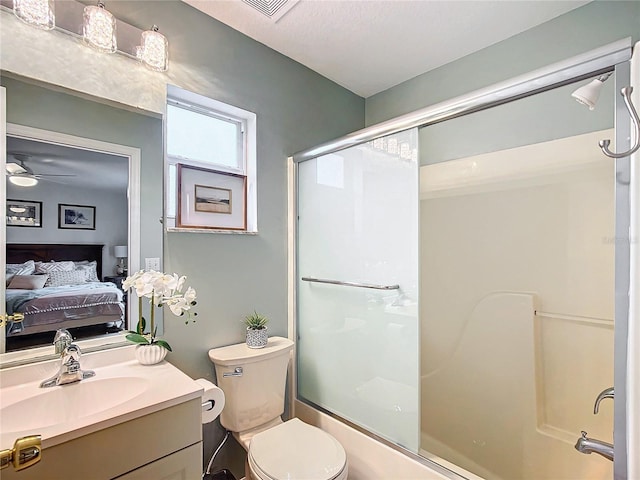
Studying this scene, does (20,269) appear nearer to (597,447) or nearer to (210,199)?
(210,199)

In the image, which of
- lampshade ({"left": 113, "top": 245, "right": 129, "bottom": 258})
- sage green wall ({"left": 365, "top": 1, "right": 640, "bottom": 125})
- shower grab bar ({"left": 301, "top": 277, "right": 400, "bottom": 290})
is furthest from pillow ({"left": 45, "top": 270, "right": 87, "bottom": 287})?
sage green wall ({"left": 365, "top": 1, "right": 640, "bottom": 125})

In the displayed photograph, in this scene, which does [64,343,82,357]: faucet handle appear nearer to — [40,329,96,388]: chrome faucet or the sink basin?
[40,329,96,388]: chrome faucet

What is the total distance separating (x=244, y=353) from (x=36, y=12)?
5.19 ft

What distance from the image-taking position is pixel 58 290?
1.21 metres

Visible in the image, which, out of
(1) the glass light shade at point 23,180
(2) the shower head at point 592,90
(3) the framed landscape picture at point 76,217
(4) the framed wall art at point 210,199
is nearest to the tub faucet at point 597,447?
(2) the shower head at point 592,90

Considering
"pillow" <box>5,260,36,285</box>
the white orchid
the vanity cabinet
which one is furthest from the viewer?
the white orchid

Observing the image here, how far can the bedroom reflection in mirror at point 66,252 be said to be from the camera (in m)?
1.13

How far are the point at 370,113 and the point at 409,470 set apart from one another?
89.2 inches

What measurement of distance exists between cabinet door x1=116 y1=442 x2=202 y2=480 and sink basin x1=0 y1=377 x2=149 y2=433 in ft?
0.76

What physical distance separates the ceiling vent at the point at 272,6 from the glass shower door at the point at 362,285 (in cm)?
72

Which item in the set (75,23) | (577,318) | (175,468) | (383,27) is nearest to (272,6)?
(383,27)

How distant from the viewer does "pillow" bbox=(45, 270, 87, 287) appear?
119cm

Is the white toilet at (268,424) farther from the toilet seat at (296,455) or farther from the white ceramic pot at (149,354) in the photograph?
the white ceramic pot at (149,354)

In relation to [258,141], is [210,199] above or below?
below
